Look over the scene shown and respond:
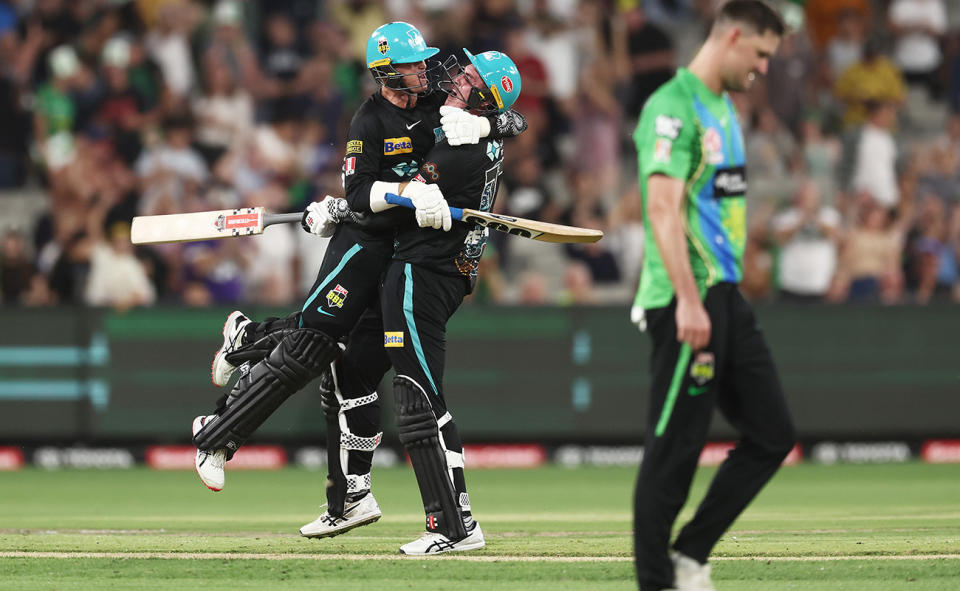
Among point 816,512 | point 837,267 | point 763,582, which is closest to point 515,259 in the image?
point 837,267

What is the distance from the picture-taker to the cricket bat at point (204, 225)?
877 centimetres

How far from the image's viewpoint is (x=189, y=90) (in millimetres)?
17797

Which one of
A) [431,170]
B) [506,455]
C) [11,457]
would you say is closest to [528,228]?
[431,170]

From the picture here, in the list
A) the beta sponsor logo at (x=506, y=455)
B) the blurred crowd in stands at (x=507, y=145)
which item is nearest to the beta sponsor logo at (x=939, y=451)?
the blurred crowd in stands at (x=507, y=145)

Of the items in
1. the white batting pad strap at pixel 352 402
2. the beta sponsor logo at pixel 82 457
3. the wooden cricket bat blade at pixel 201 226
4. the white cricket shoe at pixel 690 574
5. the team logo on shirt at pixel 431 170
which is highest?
the team logo on shirt at pixel 431 170

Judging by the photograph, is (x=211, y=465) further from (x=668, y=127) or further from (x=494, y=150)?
(x=668, y=127)

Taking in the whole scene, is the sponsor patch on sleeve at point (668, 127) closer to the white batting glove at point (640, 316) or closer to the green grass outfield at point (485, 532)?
the white batting glove at point (640, 316)

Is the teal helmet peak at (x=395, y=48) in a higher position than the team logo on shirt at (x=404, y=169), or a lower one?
higher

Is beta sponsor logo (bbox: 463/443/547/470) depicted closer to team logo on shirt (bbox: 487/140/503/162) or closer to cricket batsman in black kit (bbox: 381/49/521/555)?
cricket batsman in black kit (bbox: 381/49/521/555)

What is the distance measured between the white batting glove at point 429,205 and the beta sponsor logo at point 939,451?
8860 millimetres

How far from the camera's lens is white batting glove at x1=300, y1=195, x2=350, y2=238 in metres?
8.31

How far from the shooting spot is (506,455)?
15.2 m

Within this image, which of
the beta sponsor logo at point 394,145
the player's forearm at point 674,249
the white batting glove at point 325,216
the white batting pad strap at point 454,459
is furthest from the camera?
the white batting glove at point 325,216

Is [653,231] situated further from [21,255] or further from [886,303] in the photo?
[21,255]
